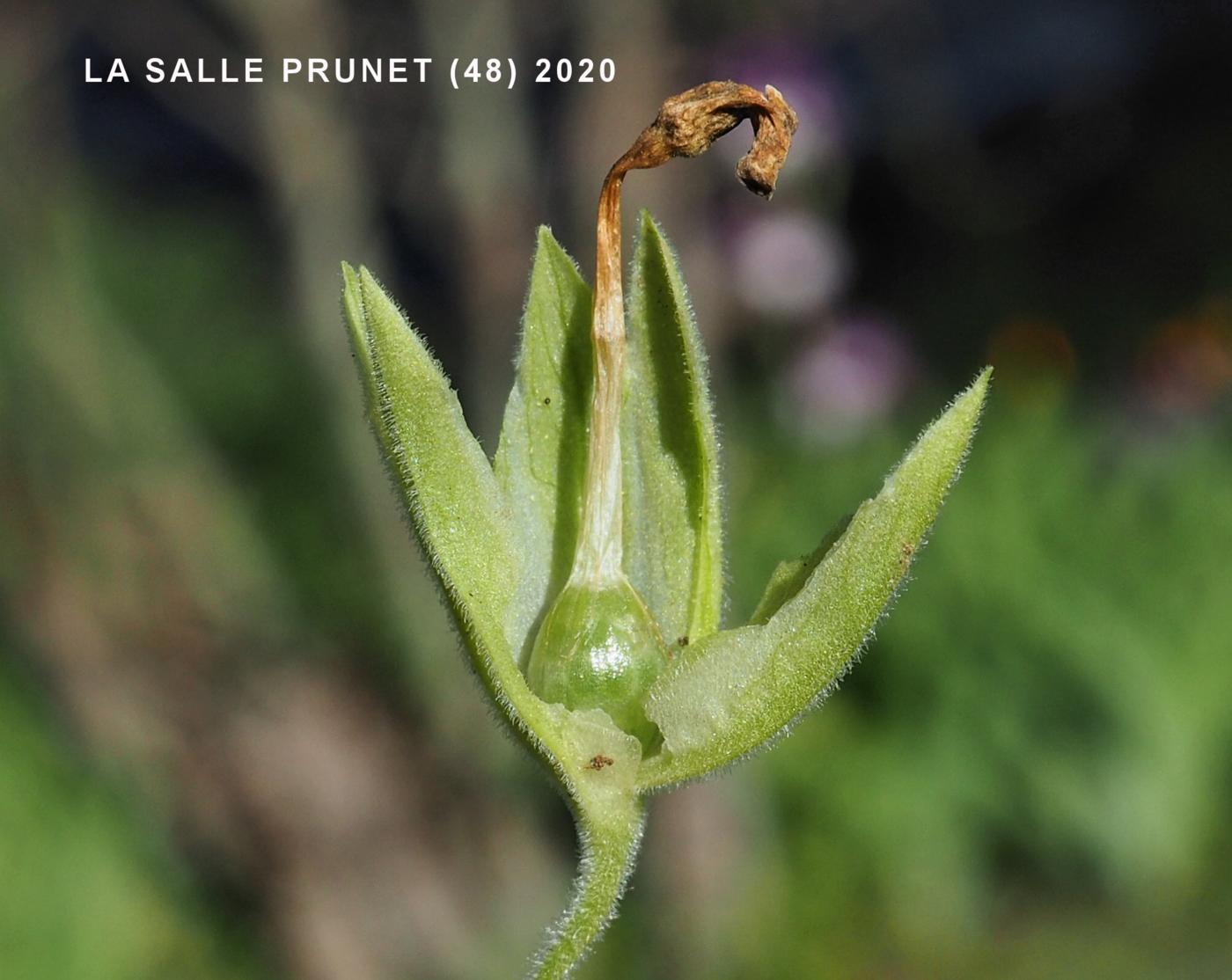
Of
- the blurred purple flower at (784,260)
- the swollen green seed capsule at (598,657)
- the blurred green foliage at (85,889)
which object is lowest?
the blurred green foliage at (85,889)

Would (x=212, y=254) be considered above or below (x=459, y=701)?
above

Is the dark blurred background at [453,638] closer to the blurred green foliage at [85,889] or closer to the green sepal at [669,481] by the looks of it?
the blurred green foliage at [85,889]

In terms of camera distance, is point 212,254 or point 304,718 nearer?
point 304,718

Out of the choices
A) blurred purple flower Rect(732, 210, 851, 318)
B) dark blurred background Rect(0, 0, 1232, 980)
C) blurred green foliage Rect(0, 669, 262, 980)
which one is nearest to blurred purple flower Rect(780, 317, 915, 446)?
dark blurred background Rect(0, 0, 1232, 980)

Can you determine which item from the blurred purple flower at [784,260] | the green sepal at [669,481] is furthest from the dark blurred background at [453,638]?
the green sepal at [669,481]

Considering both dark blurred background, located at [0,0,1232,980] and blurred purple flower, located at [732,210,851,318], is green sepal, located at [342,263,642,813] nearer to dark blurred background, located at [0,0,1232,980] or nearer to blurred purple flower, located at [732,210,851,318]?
dark blurred background, located at [0,0,1232,980]

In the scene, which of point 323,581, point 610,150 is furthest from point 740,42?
point 323,581

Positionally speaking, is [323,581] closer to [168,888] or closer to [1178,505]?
[168,888]

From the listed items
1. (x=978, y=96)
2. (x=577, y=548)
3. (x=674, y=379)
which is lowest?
(x=577, y=548)

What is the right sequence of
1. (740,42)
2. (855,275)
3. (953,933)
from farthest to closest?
(855,275)
(740,42)
(953,933)
